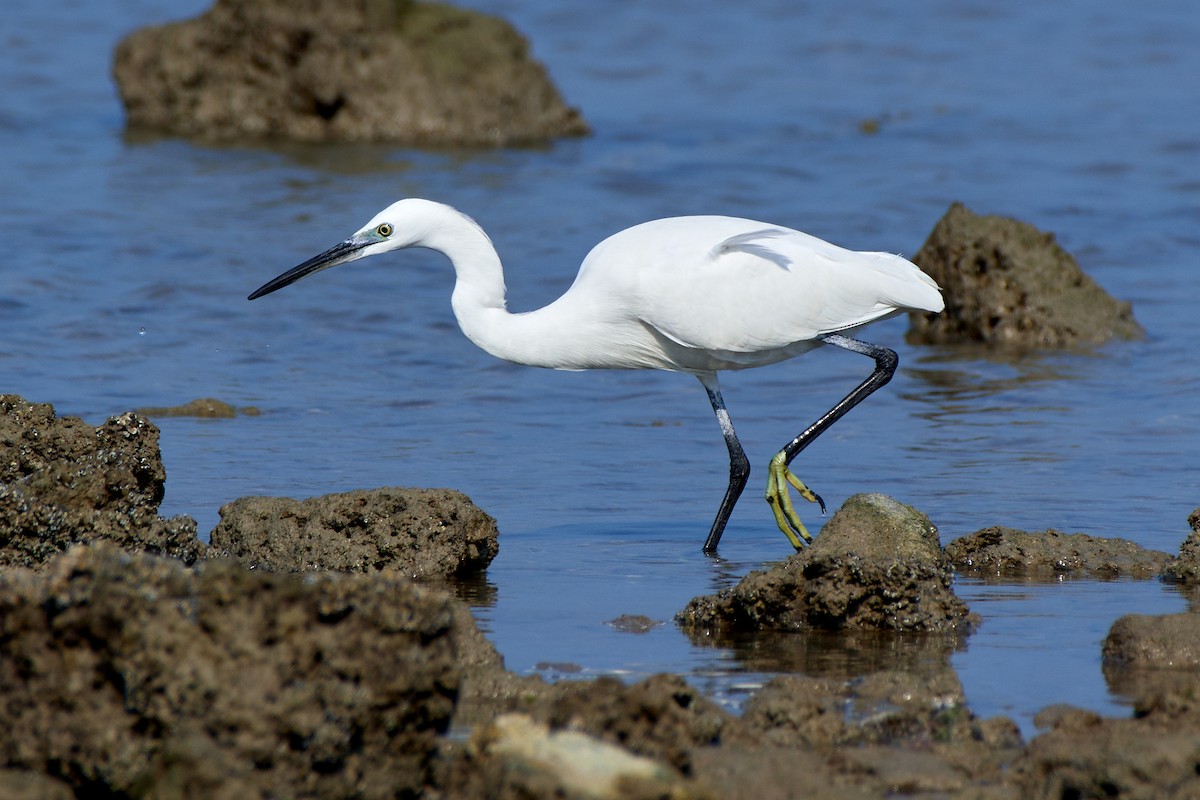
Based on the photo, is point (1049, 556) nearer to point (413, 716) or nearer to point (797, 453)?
point (797, 453)

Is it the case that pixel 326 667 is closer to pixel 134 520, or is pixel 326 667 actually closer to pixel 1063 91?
pixel 134 520

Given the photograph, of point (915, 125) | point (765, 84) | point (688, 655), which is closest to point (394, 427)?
point (688, 655)

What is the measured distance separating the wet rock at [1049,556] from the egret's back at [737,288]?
1.35 meters

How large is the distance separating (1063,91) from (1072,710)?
57.7 feet

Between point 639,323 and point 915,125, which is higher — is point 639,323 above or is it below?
below

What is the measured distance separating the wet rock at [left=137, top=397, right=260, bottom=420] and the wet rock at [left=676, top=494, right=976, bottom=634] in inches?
161

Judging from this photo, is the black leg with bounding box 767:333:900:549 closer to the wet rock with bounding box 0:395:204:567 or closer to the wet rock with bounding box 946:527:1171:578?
the wet rock with bounding box 946:527:1171:578

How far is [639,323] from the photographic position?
723 centimetres

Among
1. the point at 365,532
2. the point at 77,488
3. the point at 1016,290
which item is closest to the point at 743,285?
the point at 365,532

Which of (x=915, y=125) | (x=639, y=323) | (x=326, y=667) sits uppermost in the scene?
(x=915, y=125)

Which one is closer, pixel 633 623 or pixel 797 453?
pixel 633 623

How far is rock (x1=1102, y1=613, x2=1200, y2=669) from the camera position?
4.75 metres

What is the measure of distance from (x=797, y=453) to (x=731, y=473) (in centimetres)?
32

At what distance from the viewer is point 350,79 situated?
1717 cm
